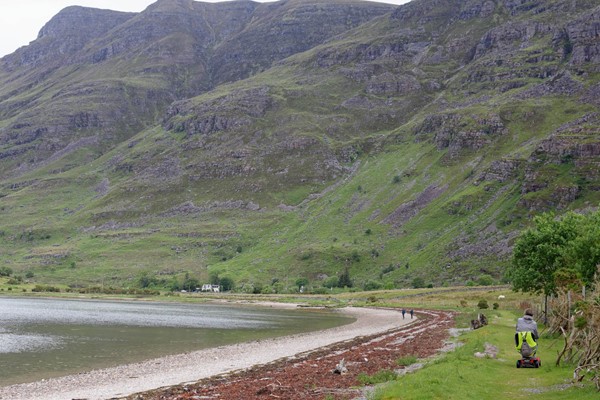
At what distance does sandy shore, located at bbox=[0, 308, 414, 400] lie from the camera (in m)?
41.1

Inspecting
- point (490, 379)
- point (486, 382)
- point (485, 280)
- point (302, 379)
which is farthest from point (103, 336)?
point (485, 280)

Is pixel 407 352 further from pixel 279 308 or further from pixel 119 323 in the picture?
pixel 279 308

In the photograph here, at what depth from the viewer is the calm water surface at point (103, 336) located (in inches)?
2208

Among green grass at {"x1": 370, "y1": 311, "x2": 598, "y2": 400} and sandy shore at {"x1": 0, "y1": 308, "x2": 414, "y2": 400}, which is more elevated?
green grass at {"x1": 370, "y1": 311, "x2": 598, "y2": 400}

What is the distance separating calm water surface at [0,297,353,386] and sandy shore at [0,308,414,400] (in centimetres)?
411

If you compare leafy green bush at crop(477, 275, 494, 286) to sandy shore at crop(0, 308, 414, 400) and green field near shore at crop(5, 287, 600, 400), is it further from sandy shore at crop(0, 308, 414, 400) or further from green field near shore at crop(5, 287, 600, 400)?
green field near shore at crop(5, 287, 600, 400)

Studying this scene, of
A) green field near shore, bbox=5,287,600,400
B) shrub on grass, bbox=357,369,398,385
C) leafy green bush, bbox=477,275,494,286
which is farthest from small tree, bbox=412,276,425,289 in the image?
shrub on grass, bbox=357,369,398,385

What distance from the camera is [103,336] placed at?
81.9m

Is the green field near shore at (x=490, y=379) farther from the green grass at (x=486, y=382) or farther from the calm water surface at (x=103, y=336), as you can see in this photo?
the calm water surface at (x=103, y=336)

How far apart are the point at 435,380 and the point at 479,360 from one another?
1025 cm

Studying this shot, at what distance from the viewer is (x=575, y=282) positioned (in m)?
44.9

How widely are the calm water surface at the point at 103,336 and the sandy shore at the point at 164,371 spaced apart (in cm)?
411

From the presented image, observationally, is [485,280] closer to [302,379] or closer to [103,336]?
[103,336]

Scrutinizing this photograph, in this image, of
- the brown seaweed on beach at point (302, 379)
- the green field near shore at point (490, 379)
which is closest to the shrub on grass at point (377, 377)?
the green field near shore at point (490, 379)
